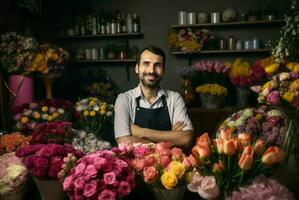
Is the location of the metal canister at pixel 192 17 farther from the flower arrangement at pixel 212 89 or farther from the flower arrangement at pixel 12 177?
Answer: the flower arrangement at pixel 12 177

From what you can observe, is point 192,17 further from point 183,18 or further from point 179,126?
point 179,126

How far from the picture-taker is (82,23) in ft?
15.9

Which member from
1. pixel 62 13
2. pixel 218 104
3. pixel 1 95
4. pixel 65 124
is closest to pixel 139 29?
pixel 62 13

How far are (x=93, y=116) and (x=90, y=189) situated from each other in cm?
126

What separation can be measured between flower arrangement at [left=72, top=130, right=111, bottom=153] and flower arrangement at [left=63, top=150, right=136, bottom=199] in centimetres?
65

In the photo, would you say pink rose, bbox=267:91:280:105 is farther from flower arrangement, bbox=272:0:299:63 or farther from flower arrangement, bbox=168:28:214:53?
flower arrangement, bbox=168:28:214:53

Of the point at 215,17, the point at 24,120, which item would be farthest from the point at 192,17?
the point at 24,120

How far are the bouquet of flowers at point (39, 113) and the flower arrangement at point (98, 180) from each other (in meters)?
1.19

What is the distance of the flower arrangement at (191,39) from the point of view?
4430 millimetres

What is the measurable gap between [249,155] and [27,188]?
2.61ft

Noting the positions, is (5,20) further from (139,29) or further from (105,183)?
(105,183)

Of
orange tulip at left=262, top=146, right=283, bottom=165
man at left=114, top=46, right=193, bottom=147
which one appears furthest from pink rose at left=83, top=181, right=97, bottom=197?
man at left=114, top=46, right=193, bottom=147

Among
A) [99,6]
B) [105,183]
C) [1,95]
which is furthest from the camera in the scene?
[99,6]

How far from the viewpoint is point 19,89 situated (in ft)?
8.98
